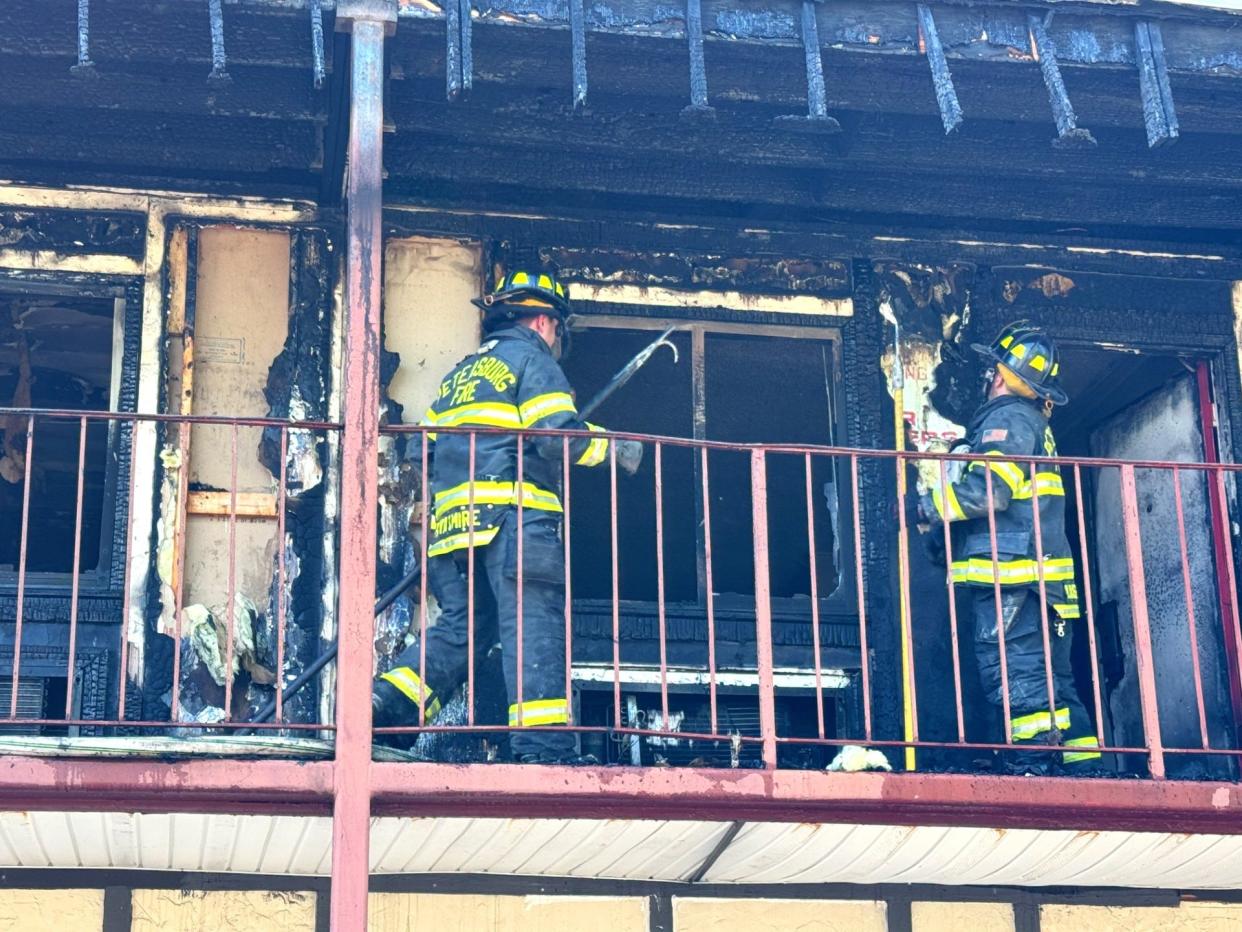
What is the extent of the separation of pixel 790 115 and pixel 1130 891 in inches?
130

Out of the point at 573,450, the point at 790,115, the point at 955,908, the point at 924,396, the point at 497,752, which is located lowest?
the point at 955,908

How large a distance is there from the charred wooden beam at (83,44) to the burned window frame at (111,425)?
1556mm

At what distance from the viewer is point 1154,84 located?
7266 millimetres

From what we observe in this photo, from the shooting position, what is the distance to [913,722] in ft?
26.6

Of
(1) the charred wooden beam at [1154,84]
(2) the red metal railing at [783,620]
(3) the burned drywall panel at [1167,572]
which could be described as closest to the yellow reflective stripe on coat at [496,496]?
(2) the red metal railing at [783,620]

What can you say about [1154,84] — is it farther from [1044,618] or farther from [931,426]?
[1044,618]

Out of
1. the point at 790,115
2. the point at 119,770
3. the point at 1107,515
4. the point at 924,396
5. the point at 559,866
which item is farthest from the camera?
the point at 1107,515

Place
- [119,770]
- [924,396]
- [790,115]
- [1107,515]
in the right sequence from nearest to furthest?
[119,770] → [790,115] → [924,396] → [1107,515]

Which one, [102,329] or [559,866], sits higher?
[102,329]

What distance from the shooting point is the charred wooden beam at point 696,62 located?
6.84 meters

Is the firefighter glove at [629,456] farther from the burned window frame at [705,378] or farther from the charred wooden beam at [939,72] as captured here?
the charred wooden beam at [939,72]

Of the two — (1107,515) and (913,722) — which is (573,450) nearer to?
(913,722)

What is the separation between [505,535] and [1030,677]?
2081 mm

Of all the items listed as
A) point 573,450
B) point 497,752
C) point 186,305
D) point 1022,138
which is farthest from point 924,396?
point 186,305
